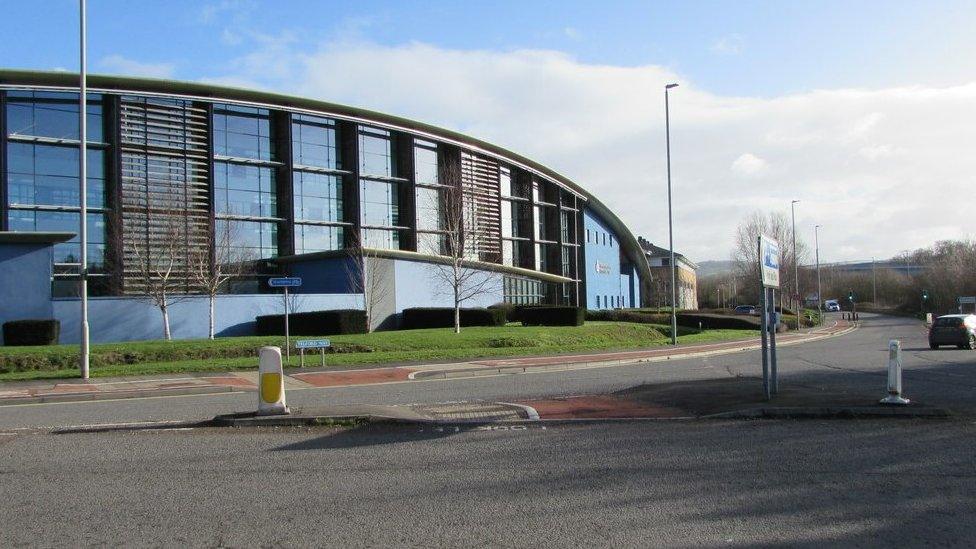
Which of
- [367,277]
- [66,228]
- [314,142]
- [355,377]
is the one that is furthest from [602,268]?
[355,377]

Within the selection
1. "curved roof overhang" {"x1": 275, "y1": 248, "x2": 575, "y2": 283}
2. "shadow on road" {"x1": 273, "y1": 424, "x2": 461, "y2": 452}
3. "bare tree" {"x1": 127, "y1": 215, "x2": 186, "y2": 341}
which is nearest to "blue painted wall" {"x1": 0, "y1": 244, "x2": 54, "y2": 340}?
"bare tree" {"x1": 127, "y1": 215, "x2": 186, "y2": 341}

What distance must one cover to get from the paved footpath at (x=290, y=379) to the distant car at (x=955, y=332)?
39.8 ft

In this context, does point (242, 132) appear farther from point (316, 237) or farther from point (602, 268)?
point (602, 268)

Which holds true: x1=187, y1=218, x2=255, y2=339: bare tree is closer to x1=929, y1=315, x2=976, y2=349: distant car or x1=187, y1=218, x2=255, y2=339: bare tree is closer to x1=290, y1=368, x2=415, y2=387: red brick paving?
x1=290, y1=368, x2=415, y2=387: red brick paving

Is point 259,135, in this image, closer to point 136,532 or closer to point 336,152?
point 336,152

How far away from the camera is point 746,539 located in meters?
5.55

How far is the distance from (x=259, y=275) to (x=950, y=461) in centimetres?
4162

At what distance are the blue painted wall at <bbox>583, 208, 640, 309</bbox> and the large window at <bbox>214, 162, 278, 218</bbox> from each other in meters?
32.4

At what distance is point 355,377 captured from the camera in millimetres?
20828

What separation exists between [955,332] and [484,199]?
33.2 m

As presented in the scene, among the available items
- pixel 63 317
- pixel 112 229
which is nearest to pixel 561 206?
pixel 112 229

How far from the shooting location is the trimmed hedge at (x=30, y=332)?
2920cm

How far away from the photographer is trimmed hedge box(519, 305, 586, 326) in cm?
4256

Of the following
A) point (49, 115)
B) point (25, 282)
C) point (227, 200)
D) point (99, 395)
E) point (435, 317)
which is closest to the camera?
point (99, 395)
